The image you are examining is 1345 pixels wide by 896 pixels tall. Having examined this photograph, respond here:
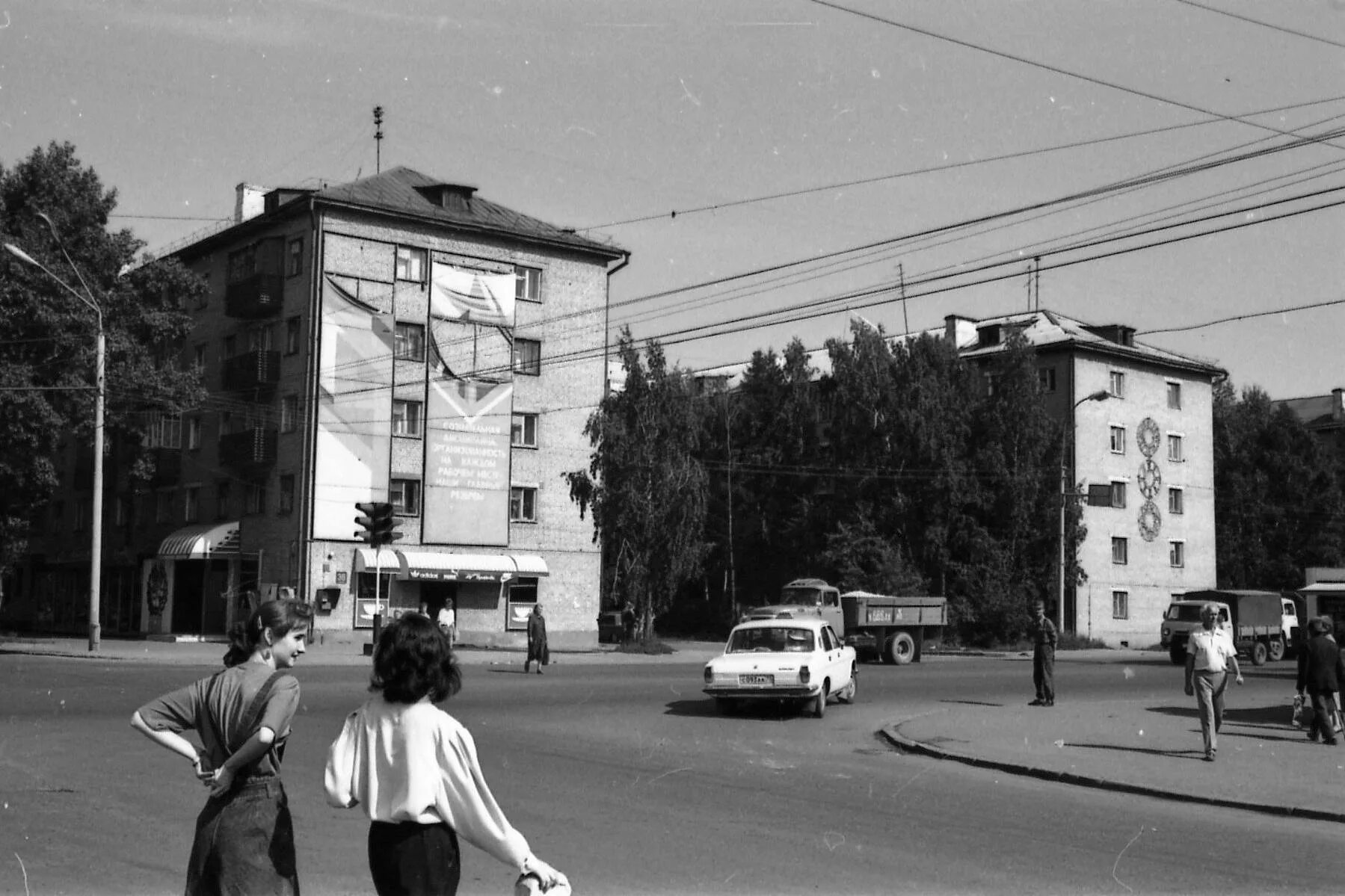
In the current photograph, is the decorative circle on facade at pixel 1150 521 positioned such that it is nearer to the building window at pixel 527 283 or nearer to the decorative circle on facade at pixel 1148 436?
the decorative circle on facade at pixel 1148 436

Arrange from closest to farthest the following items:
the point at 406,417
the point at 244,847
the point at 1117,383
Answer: the point at 244,847
the point at 406,417
the point at 1117,383

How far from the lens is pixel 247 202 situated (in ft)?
184

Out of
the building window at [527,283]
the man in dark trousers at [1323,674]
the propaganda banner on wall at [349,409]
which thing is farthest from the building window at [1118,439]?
the man in dark trousers at [1323,674]

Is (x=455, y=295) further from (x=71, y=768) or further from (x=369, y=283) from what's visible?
(x=71, y=768)

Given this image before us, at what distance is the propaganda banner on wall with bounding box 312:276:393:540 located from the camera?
4559cm

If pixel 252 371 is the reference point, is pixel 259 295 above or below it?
above

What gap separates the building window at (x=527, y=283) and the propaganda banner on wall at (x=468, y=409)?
2.51ft

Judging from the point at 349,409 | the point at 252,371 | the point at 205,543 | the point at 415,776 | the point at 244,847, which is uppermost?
the point at 252,371

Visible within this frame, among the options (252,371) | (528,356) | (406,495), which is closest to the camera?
(406,495)

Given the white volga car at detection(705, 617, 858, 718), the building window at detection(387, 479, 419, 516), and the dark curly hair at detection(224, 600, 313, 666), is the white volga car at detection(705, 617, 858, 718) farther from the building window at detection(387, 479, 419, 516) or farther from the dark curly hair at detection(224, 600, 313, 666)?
the building window at detection(387, 479, 419, 516)

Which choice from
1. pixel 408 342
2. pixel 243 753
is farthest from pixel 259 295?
pixel 243 753

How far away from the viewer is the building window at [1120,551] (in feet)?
203

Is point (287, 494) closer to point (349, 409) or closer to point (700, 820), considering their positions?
point (349, 409)

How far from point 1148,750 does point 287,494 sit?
1412 inches
